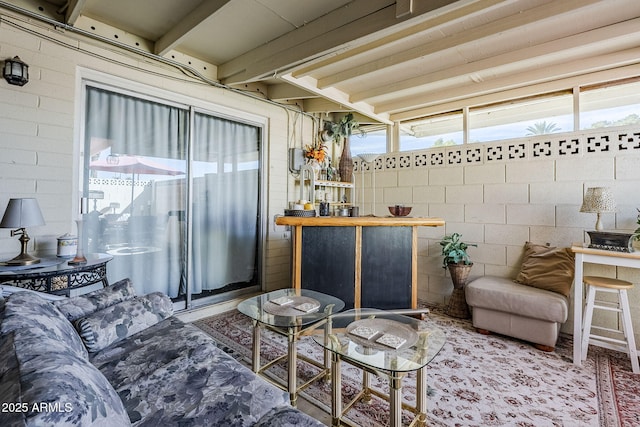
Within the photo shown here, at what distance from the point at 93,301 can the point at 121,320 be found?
0.78 ft

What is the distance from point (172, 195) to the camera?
3119 mm

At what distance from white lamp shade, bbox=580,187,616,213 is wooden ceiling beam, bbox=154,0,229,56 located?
3368mm

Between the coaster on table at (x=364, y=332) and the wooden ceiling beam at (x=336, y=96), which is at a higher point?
the wooden ceiling beam at (x=336, y=96)

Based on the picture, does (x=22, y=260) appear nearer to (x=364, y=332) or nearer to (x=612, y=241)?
(x=364, y=332)

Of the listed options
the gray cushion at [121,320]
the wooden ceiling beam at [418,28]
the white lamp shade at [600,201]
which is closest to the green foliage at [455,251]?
the white lamp shade at [600,201]

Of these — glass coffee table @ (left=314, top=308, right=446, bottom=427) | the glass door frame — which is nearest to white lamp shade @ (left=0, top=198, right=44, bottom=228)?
the glass door frame

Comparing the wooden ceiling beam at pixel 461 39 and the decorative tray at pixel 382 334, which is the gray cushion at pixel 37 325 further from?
the wooden ceiling beam at pixel 461 39

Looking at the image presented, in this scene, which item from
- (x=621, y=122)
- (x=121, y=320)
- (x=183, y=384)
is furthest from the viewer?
(x=621, y=122)

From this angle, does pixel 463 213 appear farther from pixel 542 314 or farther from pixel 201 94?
pixel 201 94

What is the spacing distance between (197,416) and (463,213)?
3.48 metres

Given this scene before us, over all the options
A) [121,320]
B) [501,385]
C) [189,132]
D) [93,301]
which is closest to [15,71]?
[189,132]

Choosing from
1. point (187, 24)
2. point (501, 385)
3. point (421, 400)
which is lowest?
point (501, 385)

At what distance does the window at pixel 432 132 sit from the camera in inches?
152

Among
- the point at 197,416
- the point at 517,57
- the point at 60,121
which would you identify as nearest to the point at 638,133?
the point at 517,57
